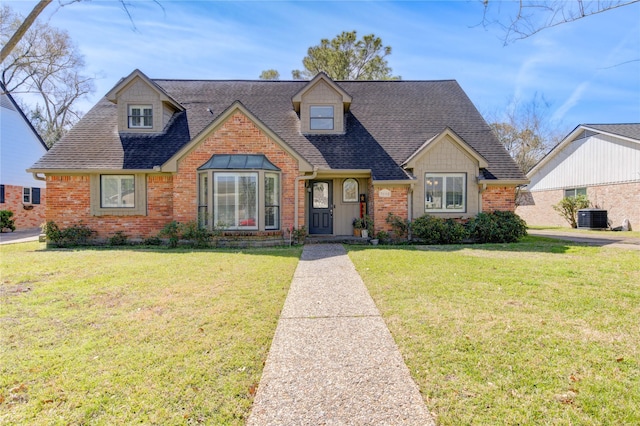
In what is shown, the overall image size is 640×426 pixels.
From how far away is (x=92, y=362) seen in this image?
3350 millimetres

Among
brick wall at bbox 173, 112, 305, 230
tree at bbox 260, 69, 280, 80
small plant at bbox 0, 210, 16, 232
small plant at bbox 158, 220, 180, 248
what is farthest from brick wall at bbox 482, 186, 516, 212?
small plant at bbox 0, 210, 16, 232

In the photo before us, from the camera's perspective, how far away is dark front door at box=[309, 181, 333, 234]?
547 inches

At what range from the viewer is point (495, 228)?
12328 millimetres

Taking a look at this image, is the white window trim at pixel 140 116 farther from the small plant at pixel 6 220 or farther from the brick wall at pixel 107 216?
the small plant at pixel 6 220

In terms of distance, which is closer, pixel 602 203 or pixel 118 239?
pixel 118 239

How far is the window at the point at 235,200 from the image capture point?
11.7m

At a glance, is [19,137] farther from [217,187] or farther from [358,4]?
[358,4]

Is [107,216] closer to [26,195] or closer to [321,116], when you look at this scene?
[321,116]

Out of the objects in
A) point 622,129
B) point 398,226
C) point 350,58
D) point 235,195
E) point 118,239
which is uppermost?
point 350,58

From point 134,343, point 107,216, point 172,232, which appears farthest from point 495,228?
point 107,216

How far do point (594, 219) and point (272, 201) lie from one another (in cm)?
1743

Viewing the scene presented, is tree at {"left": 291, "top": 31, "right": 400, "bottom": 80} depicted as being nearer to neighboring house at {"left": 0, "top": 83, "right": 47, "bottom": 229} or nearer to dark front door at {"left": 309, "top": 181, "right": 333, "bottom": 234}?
dark front door at {"left": 309, "top": 181, "right": 333, "bottom": 234}

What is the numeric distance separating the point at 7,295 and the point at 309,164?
856 cm

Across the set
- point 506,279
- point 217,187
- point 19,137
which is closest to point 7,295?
point 217,187
